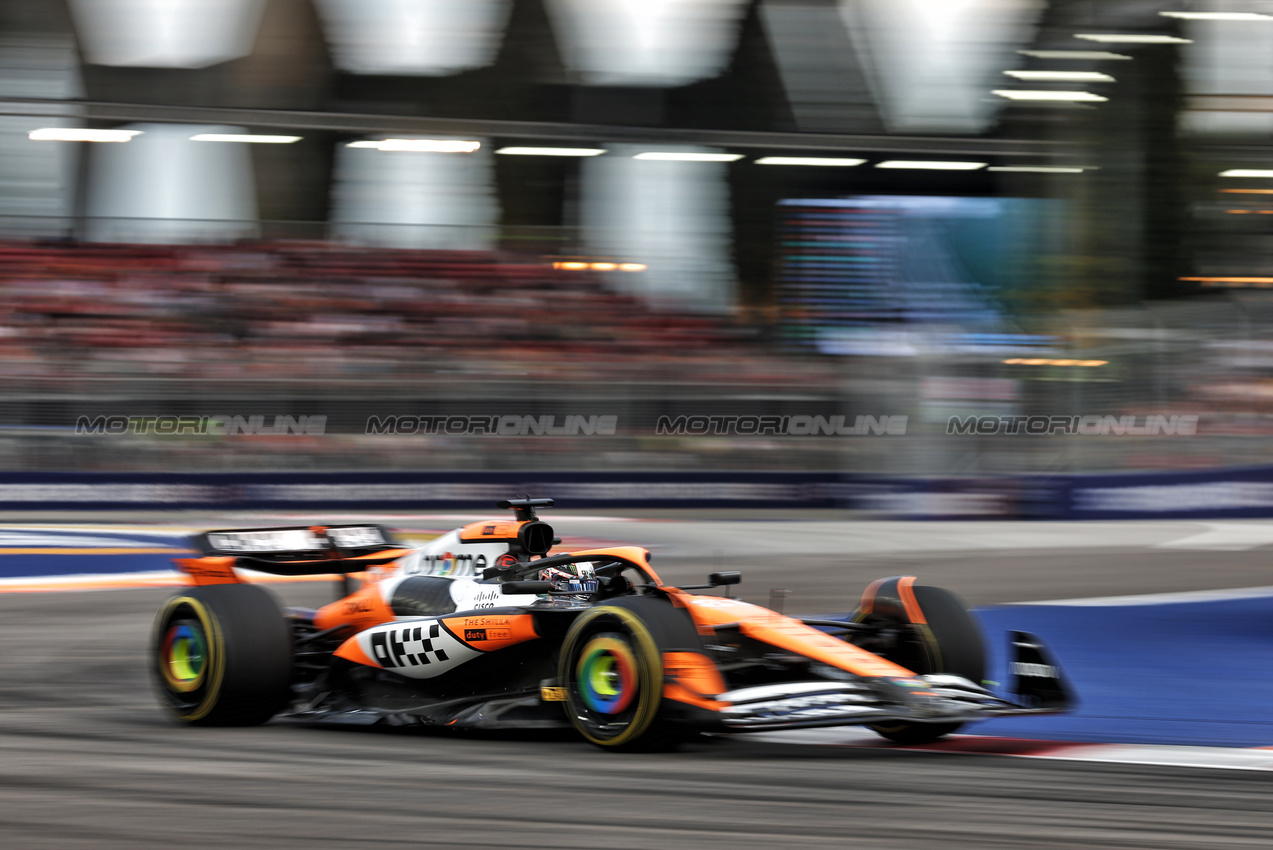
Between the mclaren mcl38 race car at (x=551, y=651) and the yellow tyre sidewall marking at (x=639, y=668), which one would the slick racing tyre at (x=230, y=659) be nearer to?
the mclaren mcl38 race car at (x=551, y=651)

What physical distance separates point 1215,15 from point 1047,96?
2.28 m

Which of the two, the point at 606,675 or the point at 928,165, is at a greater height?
the point at 928,165

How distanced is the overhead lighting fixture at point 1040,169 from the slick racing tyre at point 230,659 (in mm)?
15493

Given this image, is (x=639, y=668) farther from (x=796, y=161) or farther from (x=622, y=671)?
(x=796, y=161)

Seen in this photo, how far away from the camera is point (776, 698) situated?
477 centimetres

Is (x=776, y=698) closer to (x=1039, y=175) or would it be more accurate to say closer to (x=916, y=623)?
(x=916, y=623)

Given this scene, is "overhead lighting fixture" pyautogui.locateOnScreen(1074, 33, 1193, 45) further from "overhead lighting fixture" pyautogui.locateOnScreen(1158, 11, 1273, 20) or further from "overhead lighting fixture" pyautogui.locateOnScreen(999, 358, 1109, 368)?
"overhead lighting fixture" pyautogui.locateOnScreen(999, 358, 1109, 368)

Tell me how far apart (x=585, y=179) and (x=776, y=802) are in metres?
17.3

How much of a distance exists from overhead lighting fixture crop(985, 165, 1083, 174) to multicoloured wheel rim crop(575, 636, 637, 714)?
15.8 m

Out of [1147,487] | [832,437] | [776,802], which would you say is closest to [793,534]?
[832,437]

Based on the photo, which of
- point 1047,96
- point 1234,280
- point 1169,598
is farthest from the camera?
point 1047,96

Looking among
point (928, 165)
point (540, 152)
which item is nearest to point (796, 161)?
point (928, 165)

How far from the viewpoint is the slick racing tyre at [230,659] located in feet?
18.8

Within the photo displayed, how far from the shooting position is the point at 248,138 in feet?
69.8
